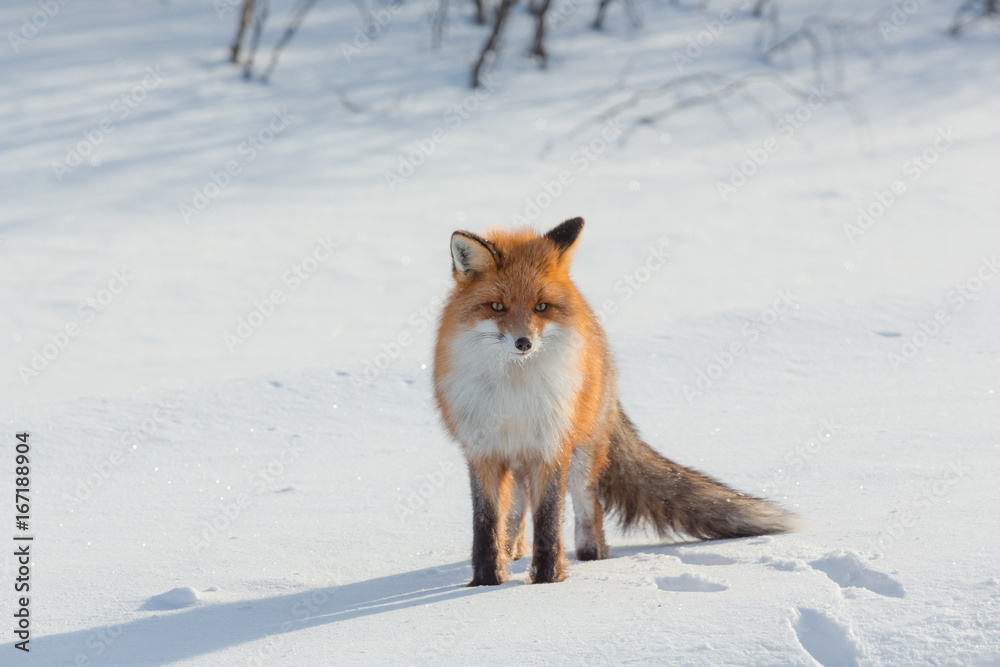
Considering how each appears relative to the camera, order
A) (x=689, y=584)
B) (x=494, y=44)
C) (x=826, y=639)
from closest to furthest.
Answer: (x=826, y=639) < (x=689, y=584) < (x=494, y=44)

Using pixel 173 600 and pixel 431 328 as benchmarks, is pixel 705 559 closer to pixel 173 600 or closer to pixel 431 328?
pixel 173 600

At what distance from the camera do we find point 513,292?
3.44 metres

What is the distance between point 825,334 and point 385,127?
6.09m

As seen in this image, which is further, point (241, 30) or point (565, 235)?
point (241, 30)

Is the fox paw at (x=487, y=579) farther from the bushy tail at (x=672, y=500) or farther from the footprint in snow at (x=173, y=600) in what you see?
the footprint in snow at (x=173, y=600)

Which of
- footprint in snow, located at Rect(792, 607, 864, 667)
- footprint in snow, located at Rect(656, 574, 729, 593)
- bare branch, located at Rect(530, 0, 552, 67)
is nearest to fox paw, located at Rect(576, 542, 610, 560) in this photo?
footprint in snow, located at Rect(656, 574, 729, 593)

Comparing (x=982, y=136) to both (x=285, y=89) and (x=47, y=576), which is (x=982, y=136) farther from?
(x=47, y=576)

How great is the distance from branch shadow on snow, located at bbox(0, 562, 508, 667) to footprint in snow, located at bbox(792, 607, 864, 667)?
1152 millimetres

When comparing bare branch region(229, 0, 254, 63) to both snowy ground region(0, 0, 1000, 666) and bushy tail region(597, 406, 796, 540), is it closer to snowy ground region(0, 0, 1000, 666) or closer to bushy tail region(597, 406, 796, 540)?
snowy ground region(0, 0, 1000, 666)

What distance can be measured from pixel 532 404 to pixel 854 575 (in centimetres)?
123

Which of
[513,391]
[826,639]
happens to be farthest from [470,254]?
[826,639]

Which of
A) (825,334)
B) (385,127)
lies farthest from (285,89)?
(825,334)

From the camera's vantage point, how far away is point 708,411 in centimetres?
572

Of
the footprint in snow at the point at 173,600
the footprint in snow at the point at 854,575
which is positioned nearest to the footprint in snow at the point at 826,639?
the footprint in snow at the point at 854,575
